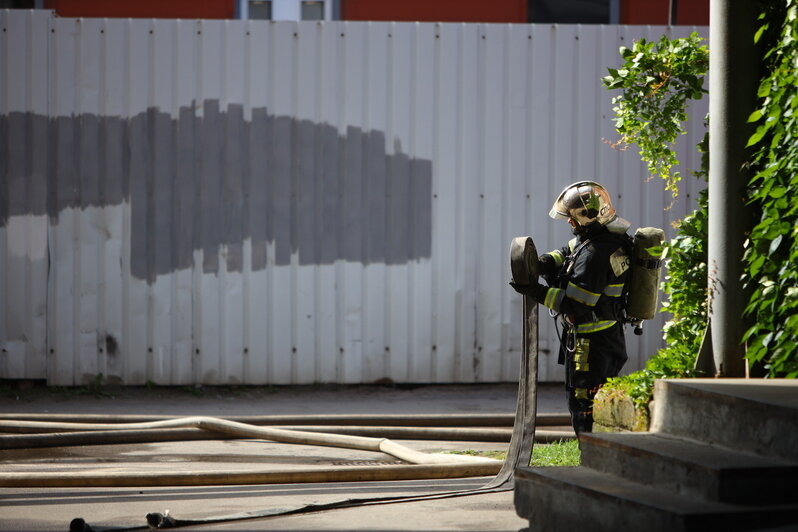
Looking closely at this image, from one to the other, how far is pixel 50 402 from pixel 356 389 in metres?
2.78

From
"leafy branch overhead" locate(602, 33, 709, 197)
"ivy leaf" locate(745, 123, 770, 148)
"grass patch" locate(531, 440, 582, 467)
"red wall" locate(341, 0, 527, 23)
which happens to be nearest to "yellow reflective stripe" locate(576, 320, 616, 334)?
"grass patch" locate(531, 440, 582, 467)

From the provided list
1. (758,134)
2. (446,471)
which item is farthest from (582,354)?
(758,134)

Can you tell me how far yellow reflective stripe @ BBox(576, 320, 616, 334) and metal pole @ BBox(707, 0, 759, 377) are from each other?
0.88 m

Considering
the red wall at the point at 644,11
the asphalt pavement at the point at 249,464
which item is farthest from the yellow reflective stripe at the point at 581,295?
the red wall at the point at 644,11

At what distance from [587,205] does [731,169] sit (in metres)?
1.08

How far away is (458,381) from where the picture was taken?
9.62 m

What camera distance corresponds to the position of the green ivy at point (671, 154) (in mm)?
5715

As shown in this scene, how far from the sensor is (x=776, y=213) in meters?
5.08

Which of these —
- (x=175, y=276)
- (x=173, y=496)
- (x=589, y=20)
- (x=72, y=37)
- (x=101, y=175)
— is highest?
(x=589, y=20)

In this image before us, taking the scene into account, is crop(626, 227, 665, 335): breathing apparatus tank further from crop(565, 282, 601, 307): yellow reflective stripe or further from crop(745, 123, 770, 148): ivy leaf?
crop(745, 123, 770, 148): ivy leaf

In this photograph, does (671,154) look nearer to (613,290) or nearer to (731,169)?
(613,290)

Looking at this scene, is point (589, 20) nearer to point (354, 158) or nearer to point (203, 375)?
point (354, 158)

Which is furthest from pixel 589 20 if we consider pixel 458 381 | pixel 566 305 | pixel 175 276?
pixel 566 305

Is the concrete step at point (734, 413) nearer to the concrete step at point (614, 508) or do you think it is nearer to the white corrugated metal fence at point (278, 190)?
the concrete step at point (614, 508)
